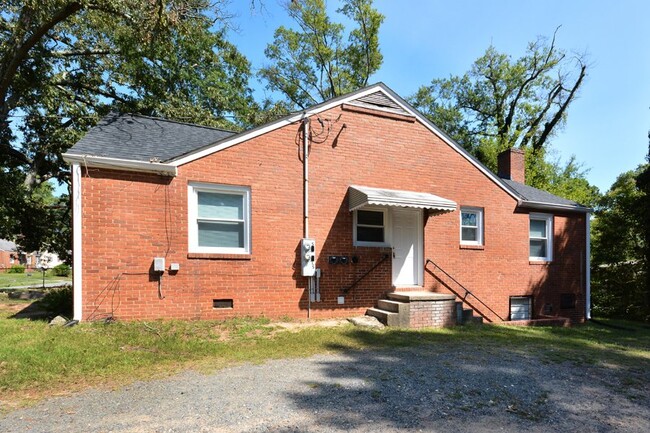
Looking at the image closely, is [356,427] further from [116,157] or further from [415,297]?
[116,157]

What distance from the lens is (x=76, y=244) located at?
7.37 meters

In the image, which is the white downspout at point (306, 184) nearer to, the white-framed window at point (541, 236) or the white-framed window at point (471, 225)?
the white-framed window at point (471, 225)

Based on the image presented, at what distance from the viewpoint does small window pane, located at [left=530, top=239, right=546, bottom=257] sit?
12.7m

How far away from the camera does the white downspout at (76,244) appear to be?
287 inches

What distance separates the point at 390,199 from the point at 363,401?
562 centimetres

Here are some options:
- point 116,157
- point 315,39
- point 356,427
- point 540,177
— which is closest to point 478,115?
point 540,177

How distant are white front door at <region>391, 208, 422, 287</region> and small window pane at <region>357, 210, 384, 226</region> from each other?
0.35 meters

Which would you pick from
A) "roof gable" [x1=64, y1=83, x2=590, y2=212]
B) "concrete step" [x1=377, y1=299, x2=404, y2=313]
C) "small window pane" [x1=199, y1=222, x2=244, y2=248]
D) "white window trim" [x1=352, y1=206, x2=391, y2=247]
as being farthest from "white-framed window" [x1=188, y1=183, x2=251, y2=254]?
"concrete step" [x1=377, y1=299, x2=404, y2=313]

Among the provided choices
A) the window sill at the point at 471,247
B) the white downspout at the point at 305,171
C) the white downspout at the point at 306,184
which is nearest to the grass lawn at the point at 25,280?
the white downspout at the point at 306,184

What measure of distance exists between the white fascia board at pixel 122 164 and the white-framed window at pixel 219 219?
0.64 m

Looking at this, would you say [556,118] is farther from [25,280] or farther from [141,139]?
[25,280]

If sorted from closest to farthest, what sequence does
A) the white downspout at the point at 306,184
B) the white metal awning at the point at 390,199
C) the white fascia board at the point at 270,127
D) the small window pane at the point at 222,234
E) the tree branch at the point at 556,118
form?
the white fascia board at the point at 270,127, the small window pane at the point at 222,234, the white metal awning at the point at 390,199, the white downspout at the point at 306,184, the tree branch at the point at 556,118

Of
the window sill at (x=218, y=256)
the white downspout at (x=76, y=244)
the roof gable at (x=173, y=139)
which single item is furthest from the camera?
the window sill at (x=218, y=256)

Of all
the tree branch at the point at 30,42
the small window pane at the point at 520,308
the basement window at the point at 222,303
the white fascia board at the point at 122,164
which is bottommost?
the small window pane at the point at 520,308
